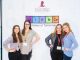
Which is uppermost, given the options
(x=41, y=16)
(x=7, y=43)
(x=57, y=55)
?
(x=41, y=16)

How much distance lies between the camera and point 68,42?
1.99 metres

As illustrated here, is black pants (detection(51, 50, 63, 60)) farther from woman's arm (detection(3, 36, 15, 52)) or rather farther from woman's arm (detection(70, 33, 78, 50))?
woman's arm (detection(3, 36, 15, 52))

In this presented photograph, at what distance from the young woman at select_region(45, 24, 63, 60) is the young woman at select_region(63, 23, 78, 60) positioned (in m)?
0.05

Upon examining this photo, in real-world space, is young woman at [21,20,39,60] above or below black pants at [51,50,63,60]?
above

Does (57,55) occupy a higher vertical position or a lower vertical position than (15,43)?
lower

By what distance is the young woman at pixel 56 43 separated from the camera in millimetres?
→ 2008

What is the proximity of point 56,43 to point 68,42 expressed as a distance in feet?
0.40

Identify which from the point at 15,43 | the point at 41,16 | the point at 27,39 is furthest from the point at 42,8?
the point at 15,43

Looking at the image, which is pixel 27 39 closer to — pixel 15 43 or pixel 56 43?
pixel 15 43

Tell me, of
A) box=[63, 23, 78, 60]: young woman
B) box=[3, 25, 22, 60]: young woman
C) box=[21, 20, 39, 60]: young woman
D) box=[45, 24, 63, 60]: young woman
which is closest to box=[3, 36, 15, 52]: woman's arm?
box=[3, 25, 22, 60]: young woman

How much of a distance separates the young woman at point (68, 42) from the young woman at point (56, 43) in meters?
0.05

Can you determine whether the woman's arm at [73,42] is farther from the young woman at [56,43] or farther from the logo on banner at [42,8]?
the logo on banner at [42,8]

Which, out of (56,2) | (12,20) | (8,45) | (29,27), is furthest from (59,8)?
(8,45)

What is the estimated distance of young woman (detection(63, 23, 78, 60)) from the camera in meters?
1.98
